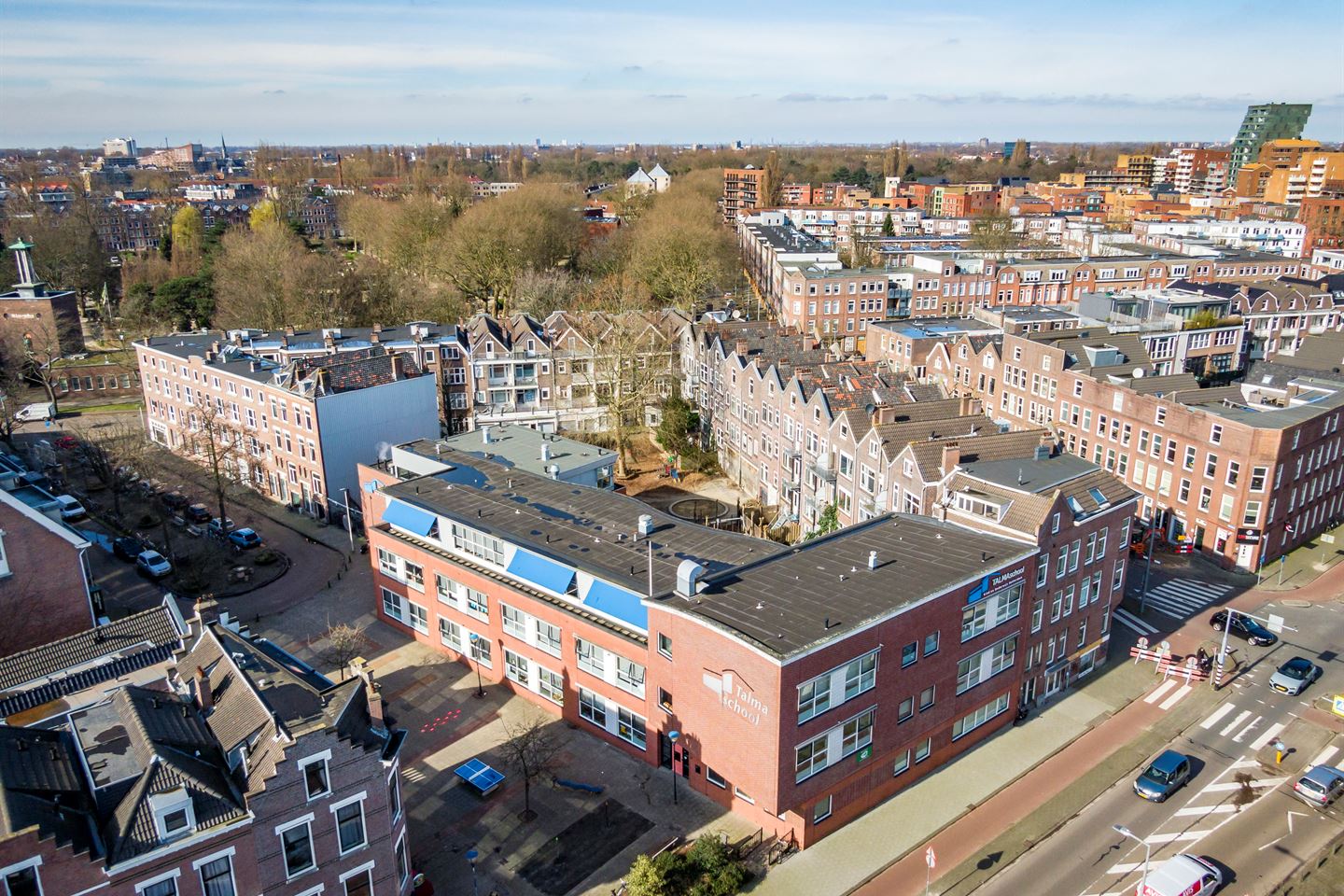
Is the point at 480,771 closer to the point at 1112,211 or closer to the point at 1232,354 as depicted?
the point at 1232,354

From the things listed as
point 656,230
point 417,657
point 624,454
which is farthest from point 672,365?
point 417,657

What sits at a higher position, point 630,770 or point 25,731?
point 25,731

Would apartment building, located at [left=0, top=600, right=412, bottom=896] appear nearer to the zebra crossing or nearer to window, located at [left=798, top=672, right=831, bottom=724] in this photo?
window, located at [left=798, top=672, right=831, bottom=724]

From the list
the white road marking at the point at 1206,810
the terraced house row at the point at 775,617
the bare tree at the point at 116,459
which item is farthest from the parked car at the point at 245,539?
the white road marking at the point at 1206,810

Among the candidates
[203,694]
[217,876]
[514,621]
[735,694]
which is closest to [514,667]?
[514,621]

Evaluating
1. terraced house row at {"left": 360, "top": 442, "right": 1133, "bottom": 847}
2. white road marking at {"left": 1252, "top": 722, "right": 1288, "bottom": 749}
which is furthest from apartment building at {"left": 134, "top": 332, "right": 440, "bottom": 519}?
white road marking at {"left": 1252, "top": 722, "right": 1288, "bottom": 749}

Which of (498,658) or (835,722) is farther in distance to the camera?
(498,658)

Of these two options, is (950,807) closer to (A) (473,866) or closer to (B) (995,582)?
(B) (995,582)
